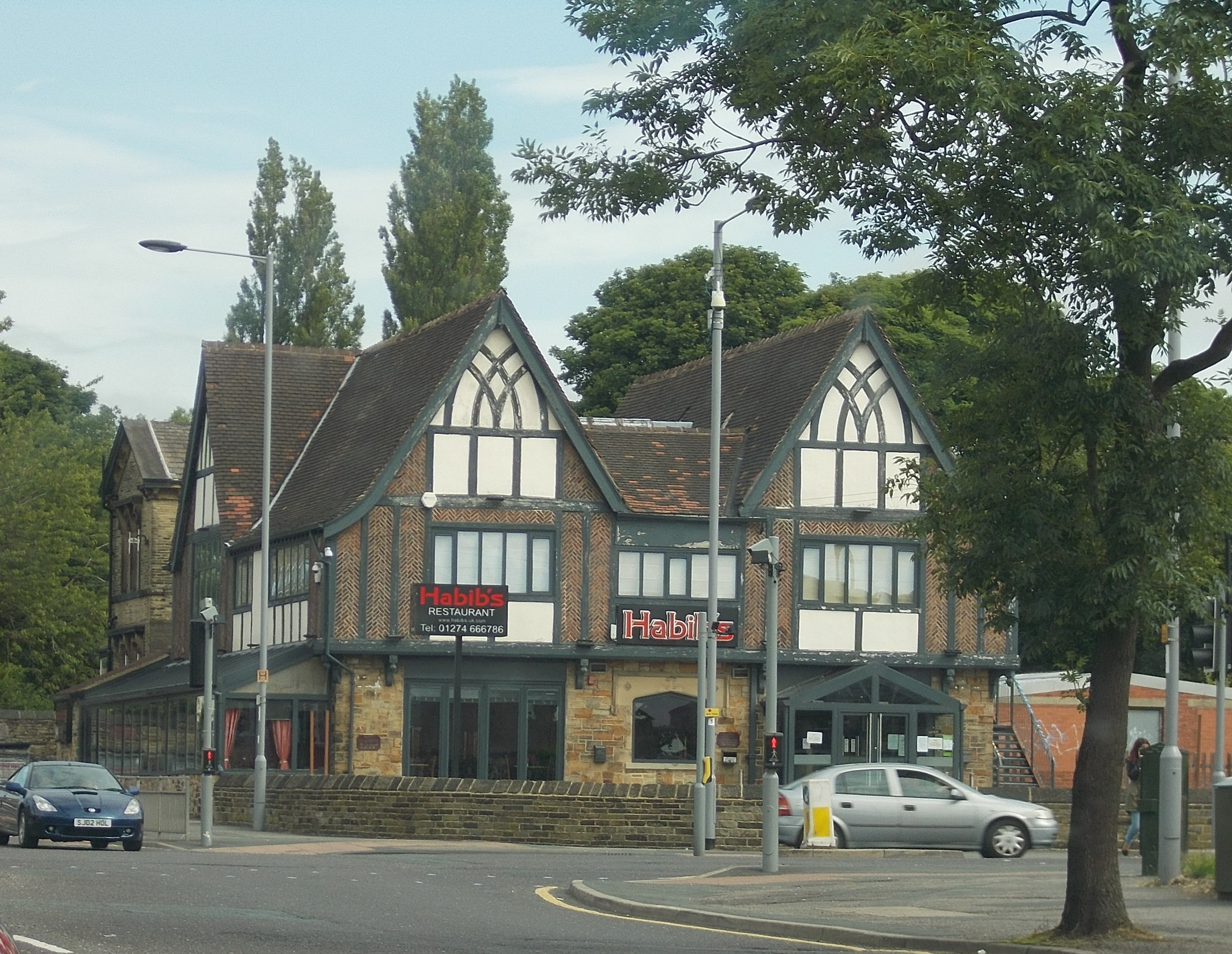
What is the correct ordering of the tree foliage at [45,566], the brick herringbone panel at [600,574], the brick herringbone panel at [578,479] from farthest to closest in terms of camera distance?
the tree foliage at [45,566]
the brick herringbone panel at [578,479]
the brick herringbone panel at [600,574]

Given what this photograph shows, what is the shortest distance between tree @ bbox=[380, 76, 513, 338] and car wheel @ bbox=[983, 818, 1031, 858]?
34.3m

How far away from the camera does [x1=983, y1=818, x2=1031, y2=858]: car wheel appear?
30.2 meters

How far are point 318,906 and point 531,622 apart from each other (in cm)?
2425

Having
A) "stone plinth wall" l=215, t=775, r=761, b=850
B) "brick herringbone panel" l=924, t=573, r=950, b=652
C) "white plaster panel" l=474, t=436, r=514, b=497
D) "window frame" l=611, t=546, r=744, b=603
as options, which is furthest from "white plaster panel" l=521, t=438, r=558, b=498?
"stone plinth wall" l=215, t=775, r=761, b=850

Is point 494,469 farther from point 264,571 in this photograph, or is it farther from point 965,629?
point 965,629

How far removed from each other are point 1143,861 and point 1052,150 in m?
10.8

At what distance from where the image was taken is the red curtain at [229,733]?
42250 mm

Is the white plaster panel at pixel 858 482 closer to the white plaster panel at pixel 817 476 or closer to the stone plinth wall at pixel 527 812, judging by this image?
the white plaster panel at pixel 817 476

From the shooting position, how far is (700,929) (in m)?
17.7

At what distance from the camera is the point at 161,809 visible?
3388cm

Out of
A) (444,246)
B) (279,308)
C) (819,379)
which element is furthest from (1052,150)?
(279,308)

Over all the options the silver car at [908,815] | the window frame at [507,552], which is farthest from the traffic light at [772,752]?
the window frame at [507,552]

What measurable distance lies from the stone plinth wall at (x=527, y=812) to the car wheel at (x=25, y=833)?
7.39m

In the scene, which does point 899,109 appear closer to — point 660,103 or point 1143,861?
point 660,103
